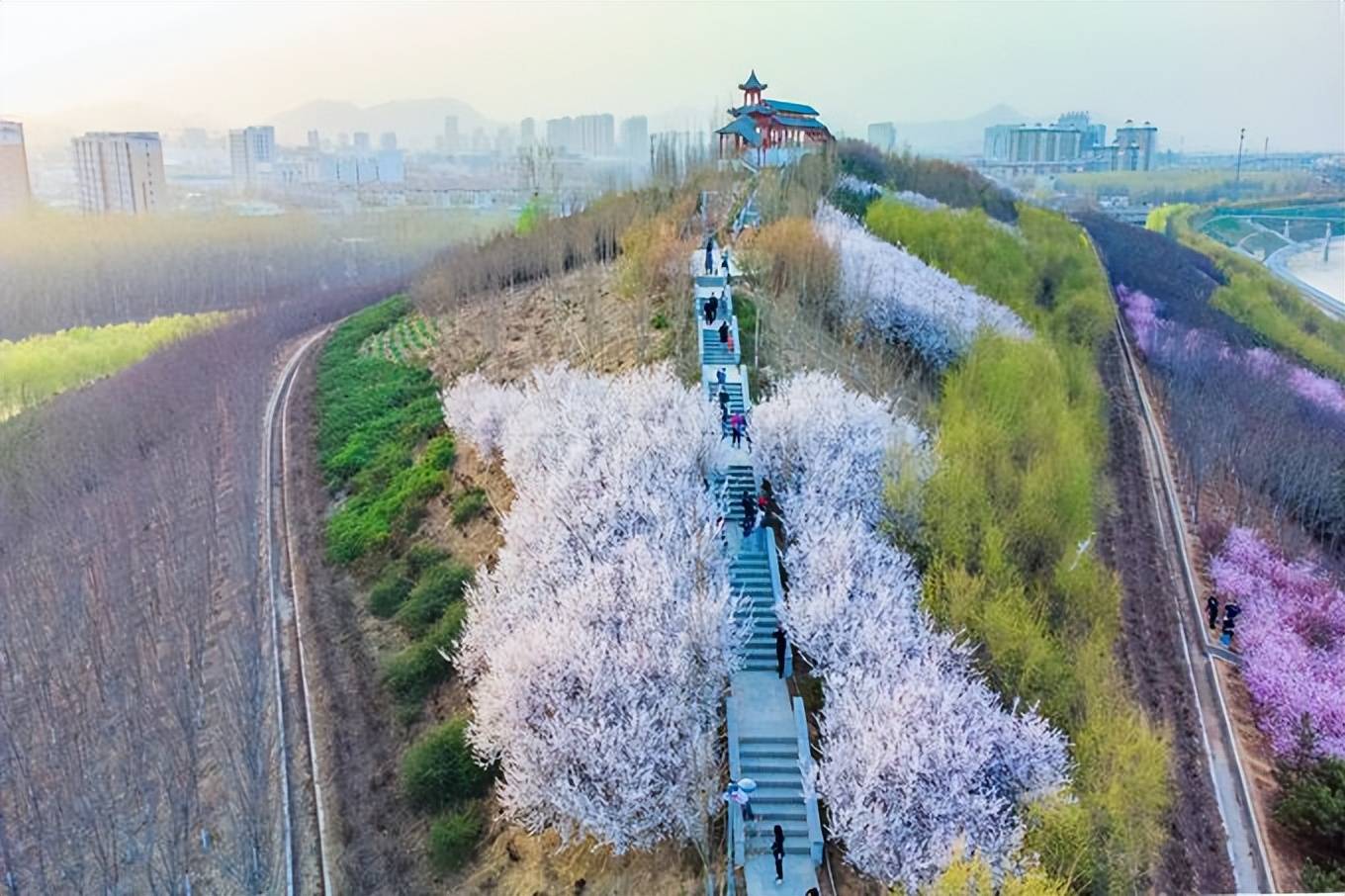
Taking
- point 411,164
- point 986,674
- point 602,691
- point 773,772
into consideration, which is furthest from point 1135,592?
point 411,164

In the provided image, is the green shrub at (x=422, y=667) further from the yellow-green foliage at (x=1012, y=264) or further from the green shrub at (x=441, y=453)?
the yellow-green foliage at (x=1012, y=264)

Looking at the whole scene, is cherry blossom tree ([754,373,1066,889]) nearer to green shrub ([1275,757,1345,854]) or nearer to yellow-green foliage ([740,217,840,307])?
green shrub ([1275,757,1345,854])

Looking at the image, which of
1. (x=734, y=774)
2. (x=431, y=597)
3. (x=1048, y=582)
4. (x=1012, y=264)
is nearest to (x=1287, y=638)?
(x=1048, y=582)

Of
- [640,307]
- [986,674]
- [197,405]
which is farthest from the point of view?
[197,405]

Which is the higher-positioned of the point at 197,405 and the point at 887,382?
the point at 887,382

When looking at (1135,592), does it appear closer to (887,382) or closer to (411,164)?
(887,382)

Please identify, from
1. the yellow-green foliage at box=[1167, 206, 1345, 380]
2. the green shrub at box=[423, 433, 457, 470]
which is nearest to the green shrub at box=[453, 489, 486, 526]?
the green shrub at box=[423, 433, 457, 470]
